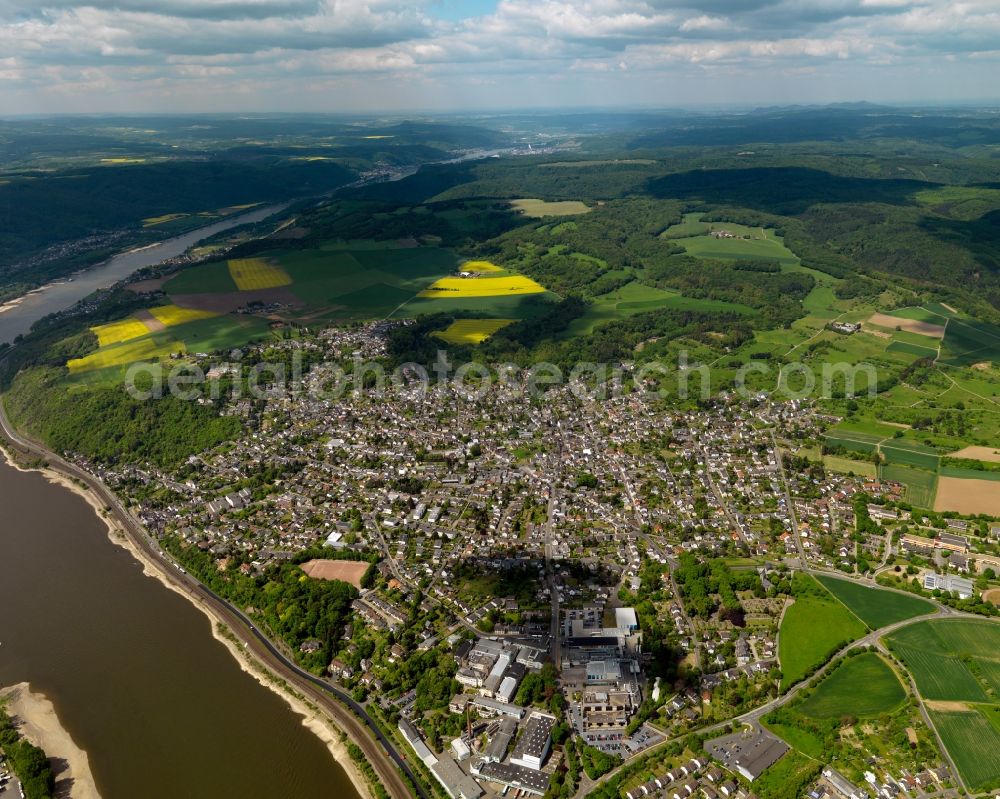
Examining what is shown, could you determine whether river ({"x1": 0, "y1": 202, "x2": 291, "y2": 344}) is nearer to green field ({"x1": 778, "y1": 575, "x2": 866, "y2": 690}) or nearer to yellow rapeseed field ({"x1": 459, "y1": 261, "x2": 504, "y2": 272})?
yellow rapeseed field ({"x1": 459, "y1": 261, "x2": 504, "y2": 272})

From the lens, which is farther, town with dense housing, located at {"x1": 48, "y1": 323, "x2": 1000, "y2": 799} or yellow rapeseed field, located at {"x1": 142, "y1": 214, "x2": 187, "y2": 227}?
yellow rapeseed field, located at {"x1": 142, "y1": 214, "x2": 187, "y2": 227}

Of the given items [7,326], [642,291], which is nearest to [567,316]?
[642,291]

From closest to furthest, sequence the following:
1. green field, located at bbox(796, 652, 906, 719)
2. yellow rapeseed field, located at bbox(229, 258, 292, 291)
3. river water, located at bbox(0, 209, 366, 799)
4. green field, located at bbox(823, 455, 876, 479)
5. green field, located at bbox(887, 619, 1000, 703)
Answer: river water, located at bbox(0, 209, 366, 799)
green field, located at bbox(796, 652, 906, 719)
green field, located at bbox(887, 619, 1000, 703)
green field, located at bbox(823, 455, 876, 479)
yellow rapeseed field, located at bbox(229, 258, 292, 291)

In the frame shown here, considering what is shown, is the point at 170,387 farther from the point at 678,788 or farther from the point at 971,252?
the point at 971,252

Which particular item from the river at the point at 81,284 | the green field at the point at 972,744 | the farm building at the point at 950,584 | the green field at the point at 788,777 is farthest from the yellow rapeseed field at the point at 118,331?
the green field at the point at 972,744

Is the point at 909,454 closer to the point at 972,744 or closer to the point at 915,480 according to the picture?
the point at 915,480

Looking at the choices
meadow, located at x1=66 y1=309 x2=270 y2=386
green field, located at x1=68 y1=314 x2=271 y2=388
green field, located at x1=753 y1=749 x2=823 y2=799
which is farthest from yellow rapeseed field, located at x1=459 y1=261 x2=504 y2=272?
green field, located at x1=753 y1=749 x2=823 y2=799
